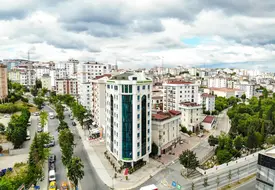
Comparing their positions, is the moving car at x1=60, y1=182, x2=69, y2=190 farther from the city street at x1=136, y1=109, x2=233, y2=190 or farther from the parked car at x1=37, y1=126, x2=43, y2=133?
the parked car at x1=37, y1=126, x2=43, y2=133

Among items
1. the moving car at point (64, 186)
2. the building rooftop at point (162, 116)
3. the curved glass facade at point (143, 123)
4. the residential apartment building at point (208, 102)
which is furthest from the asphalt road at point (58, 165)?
the residential apartment building at point (208, 102)

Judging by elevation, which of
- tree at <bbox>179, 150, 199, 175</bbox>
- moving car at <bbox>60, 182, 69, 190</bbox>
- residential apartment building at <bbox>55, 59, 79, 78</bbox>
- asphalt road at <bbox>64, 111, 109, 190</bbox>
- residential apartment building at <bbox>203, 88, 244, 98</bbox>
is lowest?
asphalt road at <bbox>64, 111, 109, 190</bbox>

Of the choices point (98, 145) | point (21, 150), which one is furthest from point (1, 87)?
point (98, 145)

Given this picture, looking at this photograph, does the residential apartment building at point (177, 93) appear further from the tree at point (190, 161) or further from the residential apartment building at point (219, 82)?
the residential apartment building at point (219, 82)

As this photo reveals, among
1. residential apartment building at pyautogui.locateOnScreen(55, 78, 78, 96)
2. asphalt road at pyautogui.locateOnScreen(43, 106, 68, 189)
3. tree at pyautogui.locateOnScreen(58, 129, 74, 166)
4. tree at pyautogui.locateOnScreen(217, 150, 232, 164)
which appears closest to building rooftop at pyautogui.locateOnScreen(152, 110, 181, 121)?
tree at pyautogui.locateOnScreen(217, 150, 232, 164)

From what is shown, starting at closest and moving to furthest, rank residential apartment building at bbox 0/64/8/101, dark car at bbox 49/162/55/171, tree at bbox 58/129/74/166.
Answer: tree at bbox 58/129/74/166 → dark car at bbox 49/162/55/171 → residential apartment building at bbox 0/64/8/101

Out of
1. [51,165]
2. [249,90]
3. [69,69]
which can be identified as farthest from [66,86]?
[249,90]
